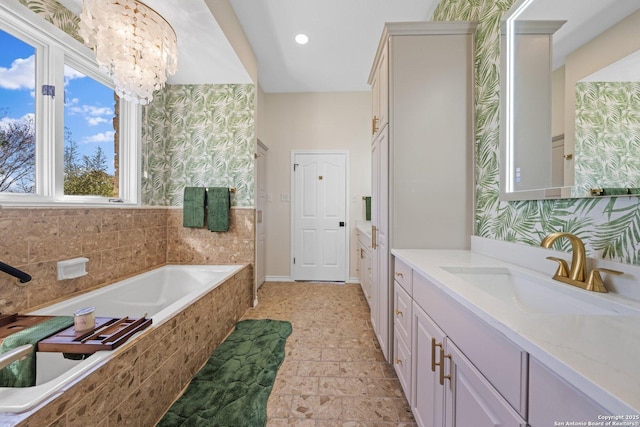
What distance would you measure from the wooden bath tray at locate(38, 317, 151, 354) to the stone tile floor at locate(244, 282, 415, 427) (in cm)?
87

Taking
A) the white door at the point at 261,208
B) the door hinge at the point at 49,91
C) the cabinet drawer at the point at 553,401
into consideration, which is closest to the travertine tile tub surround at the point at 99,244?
the white door at the point at 261,208

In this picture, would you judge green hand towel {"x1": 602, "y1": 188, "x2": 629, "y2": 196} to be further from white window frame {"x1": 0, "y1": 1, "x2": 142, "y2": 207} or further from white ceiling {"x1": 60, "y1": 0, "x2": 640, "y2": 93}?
white window frame {"x1": 0, "y1": 1, "x2": 142, "y2": 207}

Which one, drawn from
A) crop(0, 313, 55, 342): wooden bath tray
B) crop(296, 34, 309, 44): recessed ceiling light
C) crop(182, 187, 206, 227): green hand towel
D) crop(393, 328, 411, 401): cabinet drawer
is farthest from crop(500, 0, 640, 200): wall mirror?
crop(182, 187, 206, 227): green hand towel

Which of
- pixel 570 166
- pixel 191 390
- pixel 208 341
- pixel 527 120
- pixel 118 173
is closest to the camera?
pixel 570 166

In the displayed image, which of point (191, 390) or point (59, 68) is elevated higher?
point (59, 68)

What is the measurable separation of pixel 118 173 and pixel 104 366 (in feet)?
6.41

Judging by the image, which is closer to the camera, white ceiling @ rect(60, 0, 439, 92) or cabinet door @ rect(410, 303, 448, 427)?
cabinet door @ rect(410, 303, 448, 427)

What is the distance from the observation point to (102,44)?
1.21 metres

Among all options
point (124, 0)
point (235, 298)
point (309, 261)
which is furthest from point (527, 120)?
point (309, 261)

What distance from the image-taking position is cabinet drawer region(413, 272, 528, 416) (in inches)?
22.3

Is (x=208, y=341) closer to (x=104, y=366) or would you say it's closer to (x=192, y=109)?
(x=104, y=366)

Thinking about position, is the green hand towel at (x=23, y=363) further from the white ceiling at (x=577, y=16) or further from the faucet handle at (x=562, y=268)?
the white ceiling at (x=577, y=16)

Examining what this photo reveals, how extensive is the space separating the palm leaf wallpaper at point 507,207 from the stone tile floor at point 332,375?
1.18 meters

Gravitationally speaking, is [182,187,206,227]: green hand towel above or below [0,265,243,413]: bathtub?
above
